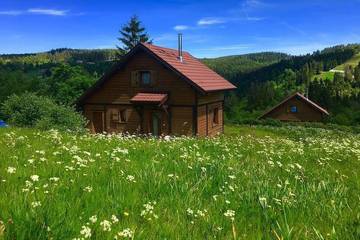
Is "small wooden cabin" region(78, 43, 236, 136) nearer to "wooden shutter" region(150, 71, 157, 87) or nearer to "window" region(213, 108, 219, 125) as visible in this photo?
"wooden shutter" region(150, 71, 157, 87)

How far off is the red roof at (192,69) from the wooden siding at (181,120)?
2398 mm

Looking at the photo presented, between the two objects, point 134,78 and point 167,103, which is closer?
point 167,103

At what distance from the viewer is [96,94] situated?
36.3 m

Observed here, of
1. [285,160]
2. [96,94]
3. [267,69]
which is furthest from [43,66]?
[285,160]

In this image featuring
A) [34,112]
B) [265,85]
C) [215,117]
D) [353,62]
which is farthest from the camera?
[353,62]

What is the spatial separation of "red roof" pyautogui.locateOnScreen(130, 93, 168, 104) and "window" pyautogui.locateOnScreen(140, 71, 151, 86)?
1178 millimetres

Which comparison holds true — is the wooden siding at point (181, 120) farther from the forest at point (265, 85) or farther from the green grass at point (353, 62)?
the green grass at point (353, 62)

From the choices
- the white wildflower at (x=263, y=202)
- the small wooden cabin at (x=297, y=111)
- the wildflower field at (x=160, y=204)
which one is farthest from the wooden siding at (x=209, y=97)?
the small wooden cabin at (x=297, y=111)

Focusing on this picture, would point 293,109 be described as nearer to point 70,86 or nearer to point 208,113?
point 70,86

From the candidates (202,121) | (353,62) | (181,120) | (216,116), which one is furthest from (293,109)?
(353,62)

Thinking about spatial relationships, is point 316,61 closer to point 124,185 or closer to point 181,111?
point 181,111

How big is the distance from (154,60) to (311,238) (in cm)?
3142

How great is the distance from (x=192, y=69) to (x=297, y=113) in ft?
136

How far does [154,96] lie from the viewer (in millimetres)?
33344
